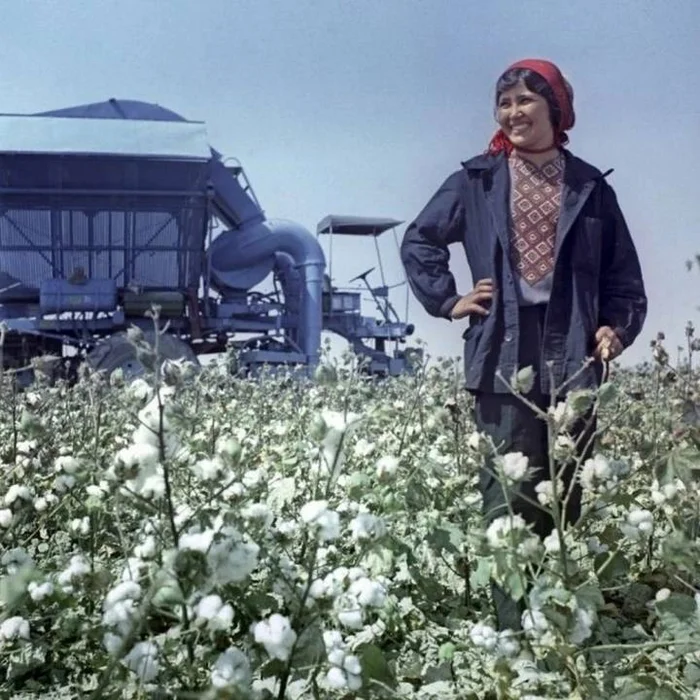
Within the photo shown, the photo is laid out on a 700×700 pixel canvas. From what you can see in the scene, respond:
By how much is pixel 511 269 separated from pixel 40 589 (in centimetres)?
126

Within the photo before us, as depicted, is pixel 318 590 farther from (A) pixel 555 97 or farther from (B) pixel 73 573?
(A) pixel 555 97

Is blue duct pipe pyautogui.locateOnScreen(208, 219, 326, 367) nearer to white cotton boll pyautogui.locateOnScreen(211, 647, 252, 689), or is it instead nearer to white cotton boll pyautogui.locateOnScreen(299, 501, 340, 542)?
white cotton boll pyautogui.locateOnScreen(299, 501, 340, 542)

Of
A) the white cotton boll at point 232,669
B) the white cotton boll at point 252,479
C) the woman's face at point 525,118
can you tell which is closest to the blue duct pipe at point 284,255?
the woman's face at point 525,118

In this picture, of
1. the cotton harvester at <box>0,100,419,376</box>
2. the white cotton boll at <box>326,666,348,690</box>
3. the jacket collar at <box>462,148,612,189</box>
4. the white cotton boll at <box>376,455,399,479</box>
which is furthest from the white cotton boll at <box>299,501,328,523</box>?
the cotton harvester at <box>0,100,419,376</box>

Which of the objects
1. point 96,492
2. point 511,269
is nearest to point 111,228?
point 96,492

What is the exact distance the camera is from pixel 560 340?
7.97 feet

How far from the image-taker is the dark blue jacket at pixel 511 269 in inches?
95.6

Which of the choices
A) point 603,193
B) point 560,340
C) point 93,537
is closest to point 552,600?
point 560,340

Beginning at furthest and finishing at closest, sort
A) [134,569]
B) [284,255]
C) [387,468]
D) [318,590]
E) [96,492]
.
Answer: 1. [284,255]
2. [96,492]
3. [387,468]
4. [134,569]
5. [318,590]

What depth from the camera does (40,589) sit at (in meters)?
1.83

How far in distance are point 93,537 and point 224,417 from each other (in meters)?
1.66

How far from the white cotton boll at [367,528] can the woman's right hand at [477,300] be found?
2.78 feet

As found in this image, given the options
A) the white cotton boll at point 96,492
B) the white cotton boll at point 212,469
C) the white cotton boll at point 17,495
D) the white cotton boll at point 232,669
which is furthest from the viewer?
Result: the white cotton boll at point 96,492

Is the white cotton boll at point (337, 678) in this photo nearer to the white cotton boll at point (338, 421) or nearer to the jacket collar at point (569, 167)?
the white cotton boll at point (338, 421)
